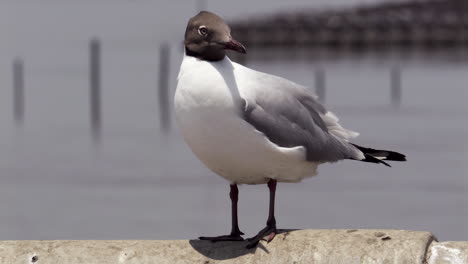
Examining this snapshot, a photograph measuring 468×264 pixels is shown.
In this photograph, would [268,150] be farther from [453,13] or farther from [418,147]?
[453,13]

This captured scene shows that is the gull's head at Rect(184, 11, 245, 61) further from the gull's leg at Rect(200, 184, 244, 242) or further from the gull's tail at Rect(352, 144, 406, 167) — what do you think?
the gull's tail at Rect(352, 144, 406, 167)

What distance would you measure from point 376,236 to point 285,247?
0.68 meters

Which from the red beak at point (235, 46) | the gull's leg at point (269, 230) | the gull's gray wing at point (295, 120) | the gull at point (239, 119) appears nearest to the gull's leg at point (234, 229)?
the gull at point (239, 119)

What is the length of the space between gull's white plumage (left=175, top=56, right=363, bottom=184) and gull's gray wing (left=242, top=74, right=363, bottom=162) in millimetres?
69

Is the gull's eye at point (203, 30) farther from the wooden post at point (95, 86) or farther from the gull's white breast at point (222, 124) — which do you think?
the wooden post at point (95, 86)

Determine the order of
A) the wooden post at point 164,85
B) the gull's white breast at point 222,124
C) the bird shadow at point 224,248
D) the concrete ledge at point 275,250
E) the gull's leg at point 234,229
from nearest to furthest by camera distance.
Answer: the concrete ledge at point 275,250, the gull's white breast at point 222,124, the bird shadow at point 224,248, the gull's leg at point 234,229, the wooden post at point 164,85

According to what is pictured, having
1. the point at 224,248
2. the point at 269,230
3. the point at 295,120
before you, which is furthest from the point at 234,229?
the point at 295,120

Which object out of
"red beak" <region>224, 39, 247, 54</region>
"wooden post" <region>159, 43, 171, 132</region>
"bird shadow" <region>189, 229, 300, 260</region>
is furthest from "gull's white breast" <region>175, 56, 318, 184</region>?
"wooden post" <region>159, 43, 171, 132</region>

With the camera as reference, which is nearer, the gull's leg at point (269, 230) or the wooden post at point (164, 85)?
the gull's leg at point (269, 230)

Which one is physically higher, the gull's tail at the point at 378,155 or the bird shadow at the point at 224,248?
the gull's tail at the point at 378,155

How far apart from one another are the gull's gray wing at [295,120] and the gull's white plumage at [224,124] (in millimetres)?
69

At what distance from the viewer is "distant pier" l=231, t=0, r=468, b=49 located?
9588 cm

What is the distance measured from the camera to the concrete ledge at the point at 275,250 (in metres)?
8.78

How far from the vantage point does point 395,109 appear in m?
108
